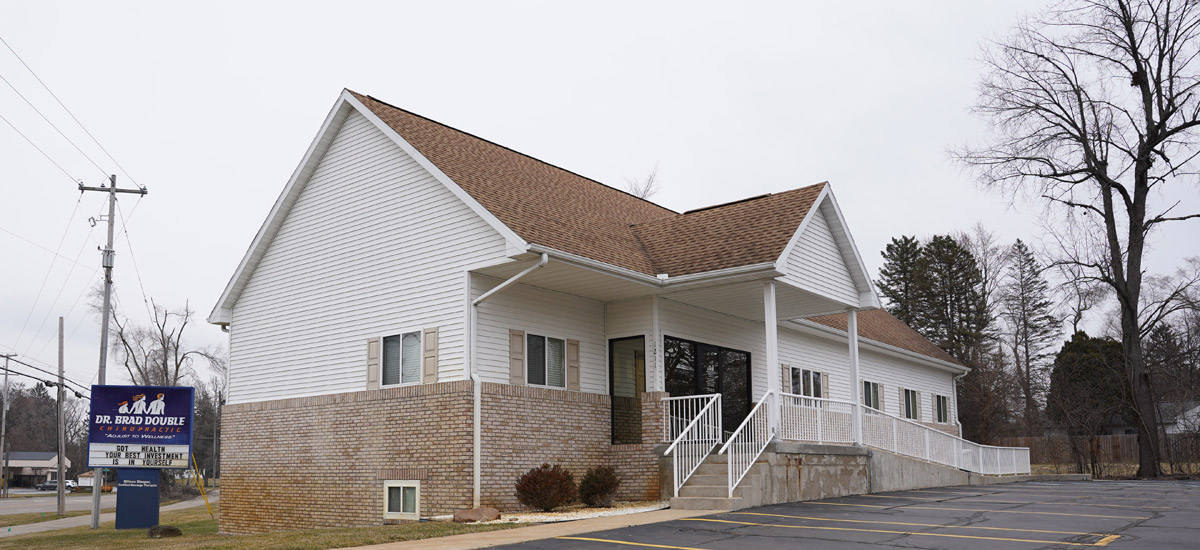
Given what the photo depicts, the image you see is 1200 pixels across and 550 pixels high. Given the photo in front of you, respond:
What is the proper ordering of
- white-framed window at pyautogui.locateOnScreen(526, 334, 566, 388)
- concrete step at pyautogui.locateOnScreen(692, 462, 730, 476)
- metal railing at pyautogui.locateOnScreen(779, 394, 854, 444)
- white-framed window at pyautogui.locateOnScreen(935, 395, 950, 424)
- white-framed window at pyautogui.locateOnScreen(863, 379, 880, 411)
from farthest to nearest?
white-framed window at pyautogui.locateOnScreen(935, 395, 950, 424), white-framed window at pyautogui.locateOnScreen(863, 379, 880, 411), metal railing at pyautogui.locateOnScreen(779, 394, 854, 444), white-framed window at pyautogui.locateOnScreen(526, 334, 566, 388), concrete step at pyautogui.locateOnScreen(692, 462, 730, 476)

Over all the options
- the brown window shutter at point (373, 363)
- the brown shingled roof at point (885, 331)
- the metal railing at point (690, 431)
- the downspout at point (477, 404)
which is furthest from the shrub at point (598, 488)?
the brown shingled roof at point (885, 331)

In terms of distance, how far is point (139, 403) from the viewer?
21906 mm

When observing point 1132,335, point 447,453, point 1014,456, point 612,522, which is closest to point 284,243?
point 447,453

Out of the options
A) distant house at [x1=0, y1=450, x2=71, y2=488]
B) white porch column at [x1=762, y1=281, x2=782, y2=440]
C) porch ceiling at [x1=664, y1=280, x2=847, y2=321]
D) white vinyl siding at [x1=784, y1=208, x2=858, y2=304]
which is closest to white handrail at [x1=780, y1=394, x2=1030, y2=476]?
white porch column at [x1=762, y1=281, x2=782, y2=440]

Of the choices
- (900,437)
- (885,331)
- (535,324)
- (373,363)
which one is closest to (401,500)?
(373,363)

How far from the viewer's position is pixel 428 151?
18.5 metres

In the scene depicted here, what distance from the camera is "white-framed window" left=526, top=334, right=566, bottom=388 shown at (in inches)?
703

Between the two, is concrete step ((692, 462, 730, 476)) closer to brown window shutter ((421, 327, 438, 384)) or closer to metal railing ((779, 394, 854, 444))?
metal railing ((779, 394, 854, 444))

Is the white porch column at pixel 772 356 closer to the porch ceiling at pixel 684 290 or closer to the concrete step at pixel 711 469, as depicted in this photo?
the porch ceiling at pixel 684 290

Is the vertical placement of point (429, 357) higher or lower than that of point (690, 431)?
higher

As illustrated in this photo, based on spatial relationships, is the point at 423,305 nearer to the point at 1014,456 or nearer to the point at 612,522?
the point at 612,522

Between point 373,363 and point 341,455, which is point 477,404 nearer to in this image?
point 373,363

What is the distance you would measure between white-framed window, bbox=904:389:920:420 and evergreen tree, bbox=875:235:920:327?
31.0 meters

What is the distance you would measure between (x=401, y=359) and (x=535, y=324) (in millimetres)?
2627
